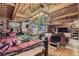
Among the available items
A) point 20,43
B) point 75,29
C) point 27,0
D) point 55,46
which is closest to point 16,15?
point 27,0

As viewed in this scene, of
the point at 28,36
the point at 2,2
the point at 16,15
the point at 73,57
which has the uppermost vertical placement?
the point at 2,2

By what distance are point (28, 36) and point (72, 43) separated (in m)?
0.49

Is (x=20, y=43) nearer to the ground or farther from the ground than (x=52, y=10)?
nearer to the ground

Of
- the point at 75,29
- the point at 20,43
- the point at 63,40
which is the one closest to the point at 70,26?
the point at 75,29

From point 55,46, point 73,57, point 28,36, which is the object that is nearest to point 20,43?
point 28,36

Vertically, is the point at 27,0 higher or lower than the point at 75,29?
higher

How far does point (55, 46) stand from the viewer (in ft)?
5.29

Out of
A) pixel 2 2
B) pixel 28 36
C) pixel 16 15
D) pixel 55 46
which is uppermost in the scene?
pixel 2 2

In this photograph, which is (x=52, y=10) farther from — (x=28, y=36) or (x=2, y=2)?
(x=2, y=2)

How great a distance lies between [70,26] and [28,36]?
1.56 ft

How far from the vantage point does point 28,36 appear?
5.27ft

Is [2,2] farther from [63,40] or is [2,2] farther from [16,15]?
[63,40]

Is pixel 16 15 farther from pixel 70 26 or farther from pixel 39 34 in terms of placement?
pixel 70 26

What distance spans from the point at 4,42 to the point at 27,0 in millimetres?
526
